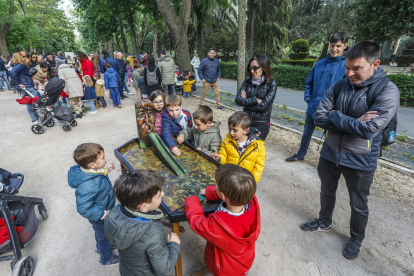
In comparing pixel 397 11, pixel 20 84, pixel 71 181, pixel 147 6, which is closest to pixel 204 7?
pixel 147 6

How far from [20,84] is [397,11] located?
12.7 meters

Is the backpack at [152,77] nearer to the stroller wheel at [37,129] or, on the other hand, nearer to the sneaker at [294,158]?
the stroller wheel at [37,129]

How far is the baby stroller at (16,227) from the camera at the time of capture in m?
2.03

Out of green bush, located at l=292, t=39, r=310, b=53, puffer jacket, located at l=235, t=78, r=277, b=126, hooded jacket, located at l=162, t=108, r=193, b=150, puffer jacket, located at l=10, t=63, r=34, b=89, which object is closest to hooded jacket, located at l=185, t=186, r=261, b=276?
hooded jacket, located at l=162, t=108, r=193, b=150

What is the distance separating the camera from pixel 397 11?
7.75 meters

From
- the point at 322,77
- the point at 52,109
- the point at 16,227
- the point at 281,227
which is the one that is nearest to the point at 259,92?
the point at 322,77

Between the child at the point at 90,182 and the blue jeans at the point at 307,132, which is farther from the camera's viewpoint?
the blue jeans at the point at 307,132

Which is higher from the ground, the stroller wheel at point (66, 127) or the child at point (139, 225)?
the child at point (139, 225)

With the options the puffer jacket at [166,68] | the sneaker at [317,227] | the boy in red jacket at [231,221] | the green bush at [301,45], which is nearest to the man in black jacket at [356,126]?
the sneaker at [317,227]

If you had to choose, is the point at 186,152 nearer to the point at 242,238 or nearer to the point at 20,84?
the point at 242,238

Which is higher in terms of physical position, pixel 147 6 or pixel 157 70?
pixel 147 6

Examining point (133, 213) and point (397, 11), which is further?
point (397, 11)

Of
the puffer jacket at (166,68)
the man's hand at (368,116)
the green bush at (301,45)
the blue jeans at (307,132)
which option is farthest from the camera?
the green bush at (301,45)

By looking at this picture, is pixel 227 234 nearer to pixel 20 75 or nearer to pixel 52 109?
pixel 52 109
